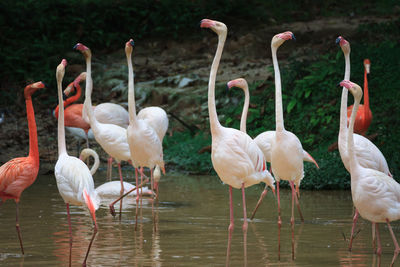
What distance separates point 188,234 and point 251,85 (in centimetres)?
768

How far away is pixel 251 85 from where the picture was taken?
1389 centimetres

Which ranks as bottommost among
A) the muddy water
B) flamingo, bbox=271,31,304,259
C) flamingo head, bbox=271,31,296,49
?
the muddy water

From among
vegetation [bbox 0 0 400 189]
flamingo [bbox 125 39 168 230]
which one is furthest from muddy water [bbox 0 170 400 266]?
vegetation [bbox 0 0 400 189]

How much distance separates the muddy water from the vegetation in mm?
1914

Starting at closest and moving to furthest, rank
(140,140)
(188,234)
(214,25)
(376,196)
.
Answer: (376,196)
(214,25)
(188,234)
(140,140)

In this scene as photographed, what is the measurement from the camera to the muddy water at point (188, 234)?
5.61 meters

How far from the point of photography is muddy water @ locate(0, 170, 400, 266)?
561cm

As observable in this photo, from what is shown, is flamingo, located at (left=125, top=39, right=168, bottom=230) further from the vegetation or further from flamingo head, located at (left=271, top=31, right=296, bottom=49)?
the vegetation

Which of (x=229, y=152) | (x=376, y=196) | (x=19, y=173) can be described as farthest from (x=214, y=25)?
(x=19, y=173)

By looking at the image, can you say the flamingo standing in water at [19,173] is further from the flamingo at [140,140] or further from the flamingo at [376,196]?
the flamingo at [376,196]

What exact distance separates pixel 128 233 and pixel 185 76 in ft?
28.1

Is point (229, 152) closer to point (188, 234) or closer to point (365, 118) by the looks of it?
point (188, 234)

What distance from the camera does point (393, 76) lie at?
40.1 ft

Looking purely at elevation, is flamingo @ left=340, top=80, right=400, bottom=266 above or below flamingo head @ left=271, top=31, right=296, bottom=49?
below
